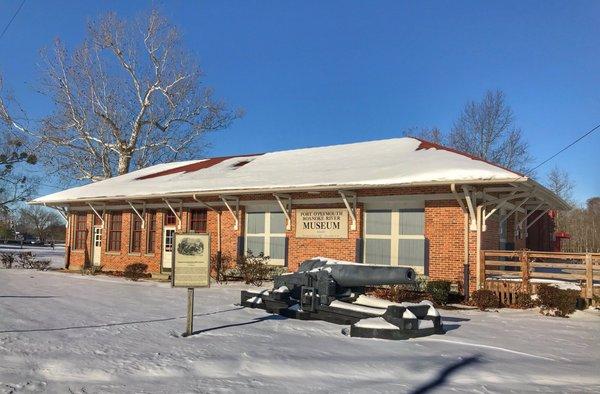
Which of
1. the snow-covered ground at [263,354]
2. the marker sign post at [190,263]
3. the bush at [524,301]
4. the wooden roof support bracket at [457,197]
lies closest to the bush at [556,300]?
the bush at [524,301]

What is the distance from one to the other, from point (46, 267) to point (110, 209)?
4.69 m

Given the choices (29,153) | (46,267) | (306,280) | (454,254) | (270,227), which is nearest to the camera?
(306,280)

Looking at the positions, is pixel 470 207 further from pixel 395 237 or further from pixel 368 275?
pixel 368 275

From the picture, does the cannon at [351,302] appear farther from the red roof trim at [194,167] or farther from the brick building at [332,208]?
the red roof trim at [194,167]

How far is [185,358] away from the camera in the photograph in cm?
645

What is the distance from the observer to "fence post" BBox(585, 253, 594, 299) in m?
12.2

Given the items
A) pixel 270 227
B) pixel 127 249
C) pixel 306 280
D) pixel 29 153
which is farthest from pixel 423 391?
pixel 29 153

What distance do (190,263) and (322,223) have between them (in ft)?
29.2

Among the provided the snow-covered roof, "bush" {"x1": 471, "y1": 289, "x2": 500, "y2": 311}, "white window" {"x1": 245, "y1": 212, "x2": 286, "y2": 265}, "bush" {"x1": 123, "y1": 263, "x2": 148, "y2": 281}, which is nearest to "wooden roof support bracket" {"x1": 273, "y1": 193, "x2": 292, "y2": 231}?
"white window" {"x1": 245, "y1": 212, "x2": 286, "y2": 265}

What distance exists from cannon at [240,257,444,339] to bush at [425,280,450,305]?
12.5 ft

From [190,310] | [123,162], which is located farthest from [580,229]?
[190,310]

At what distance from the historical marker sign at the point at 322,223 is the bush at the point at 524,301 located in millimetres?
5332

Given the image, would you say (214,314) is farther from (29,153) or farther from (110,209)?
(29,153)

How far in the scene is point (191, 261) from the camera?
7.99m
